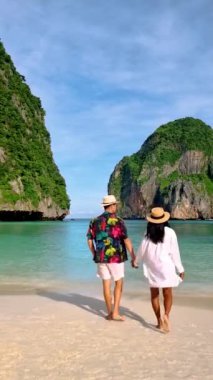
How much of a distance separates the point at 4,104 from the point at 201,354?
81.7m

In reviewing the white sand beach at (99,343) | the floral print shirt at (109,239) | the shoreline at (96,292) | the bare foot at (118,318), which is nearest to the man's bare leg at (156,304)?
the white sand beach at (99,343)

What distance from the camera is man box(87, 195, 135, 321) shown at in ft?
18.1

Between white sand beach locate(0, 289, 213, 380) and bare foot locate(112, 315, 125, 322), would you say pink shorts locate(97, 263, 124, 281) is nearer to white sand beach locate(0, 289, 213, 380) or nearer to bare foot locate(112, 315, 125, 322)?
bare foot locate(112, 315, 125, 322)

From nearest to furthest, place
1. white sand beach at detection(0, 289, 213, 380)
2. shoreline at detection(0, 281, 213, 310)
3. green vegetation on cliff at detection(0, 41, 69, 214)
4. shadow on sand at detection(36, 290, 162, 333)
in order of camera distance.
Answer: white sand beach at detection(0, 289, 213, 380), shadow on sand at detection(36, 290, 162, 333), shoreline at detection(0, 281, 213, 310), green vegetation on cliff at detection(0, 41, 69, 214)

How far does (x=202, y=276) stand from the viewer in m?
10.3

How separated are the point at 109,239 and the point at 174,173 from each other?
16859 cm

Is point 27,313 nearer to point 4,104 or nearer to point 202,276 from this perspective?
point 202,276

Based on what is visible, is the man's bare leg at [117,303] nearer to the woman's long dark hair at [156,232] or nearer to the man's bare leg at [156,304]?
the man's bare leg at [156,304]

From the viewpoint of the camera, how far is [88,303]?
6852 mm

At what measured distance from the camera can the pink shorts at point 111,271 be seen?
550 cm

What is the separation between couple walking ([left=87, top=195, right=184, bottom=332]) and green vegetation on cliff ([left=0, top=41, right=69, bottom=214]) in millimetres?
63313

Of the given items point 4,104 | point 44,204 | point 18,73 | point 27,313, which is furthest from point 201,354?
point 18,73

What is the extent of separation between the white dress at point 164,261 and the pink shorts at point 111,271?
57cm

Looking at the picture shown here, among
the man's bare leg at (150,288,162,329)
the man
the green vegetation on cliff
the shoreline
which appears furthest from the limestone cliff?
the man's bare leg at (150,288,162,329)
